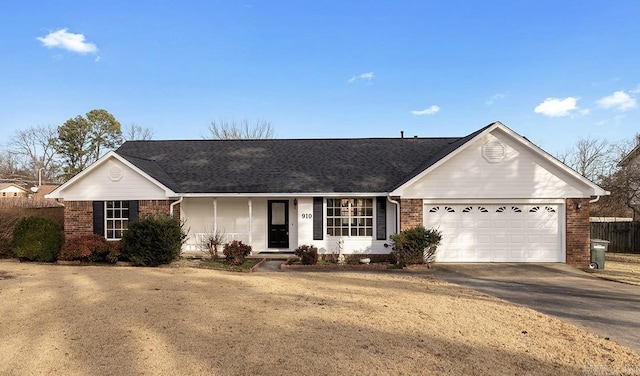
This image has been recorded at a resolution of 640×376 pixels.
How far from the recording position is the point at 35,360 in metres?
5.44

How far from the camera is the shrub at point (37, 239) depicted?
14875 mm

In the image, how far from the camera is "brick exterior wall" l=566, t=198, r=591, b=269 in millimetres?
14789

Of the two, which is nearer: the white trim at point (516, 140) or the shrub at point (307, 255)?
the shrub at point (307, 255)

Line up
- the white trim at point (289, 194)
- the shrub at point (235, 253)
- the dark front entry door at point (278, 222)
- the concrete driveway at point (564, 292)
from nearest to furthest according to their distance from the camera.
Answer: the concrete driveway at point (564, 292)
the shrub at point (235, 253)
the white trim at point (289, 194)
the dark front entry door at point (278, 222)

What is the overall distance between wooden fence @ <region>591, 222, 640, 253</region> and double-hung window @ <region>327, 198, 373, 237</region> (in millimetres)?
15539

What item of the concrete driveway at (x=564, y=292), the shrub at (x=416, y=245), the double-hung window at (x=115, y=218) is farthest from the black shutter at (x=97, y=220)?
the concrete driveway at (x=564, y=292)

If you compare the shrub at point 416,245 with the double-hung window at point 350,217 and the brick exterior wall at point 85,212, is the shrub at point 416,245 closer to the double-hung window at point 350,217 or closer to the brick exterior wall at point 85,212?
the double-hung window at point 350,217

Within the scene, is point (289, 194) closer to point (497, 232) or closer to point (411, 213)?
point (411, 213)

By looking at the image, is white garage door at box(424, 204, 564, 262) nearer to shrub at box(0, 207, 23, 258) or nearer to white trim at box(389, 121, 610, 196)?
white trim at box(389, 121, 610, 196)

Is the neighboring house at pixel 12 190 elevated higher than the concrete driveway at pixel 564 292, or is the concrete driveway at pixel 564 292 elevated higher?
the neighboring house at pixel 12 190

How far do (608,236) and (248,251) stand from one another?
67.8ft

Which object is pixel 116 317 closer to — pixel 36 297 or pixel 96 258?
pixel 36 297

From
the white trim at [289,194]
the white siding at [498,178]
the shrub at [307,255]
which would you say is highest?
the white siding at [498,178]

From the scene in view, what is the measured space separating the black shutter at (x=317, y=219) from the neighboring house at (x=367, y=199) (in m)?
0.04
